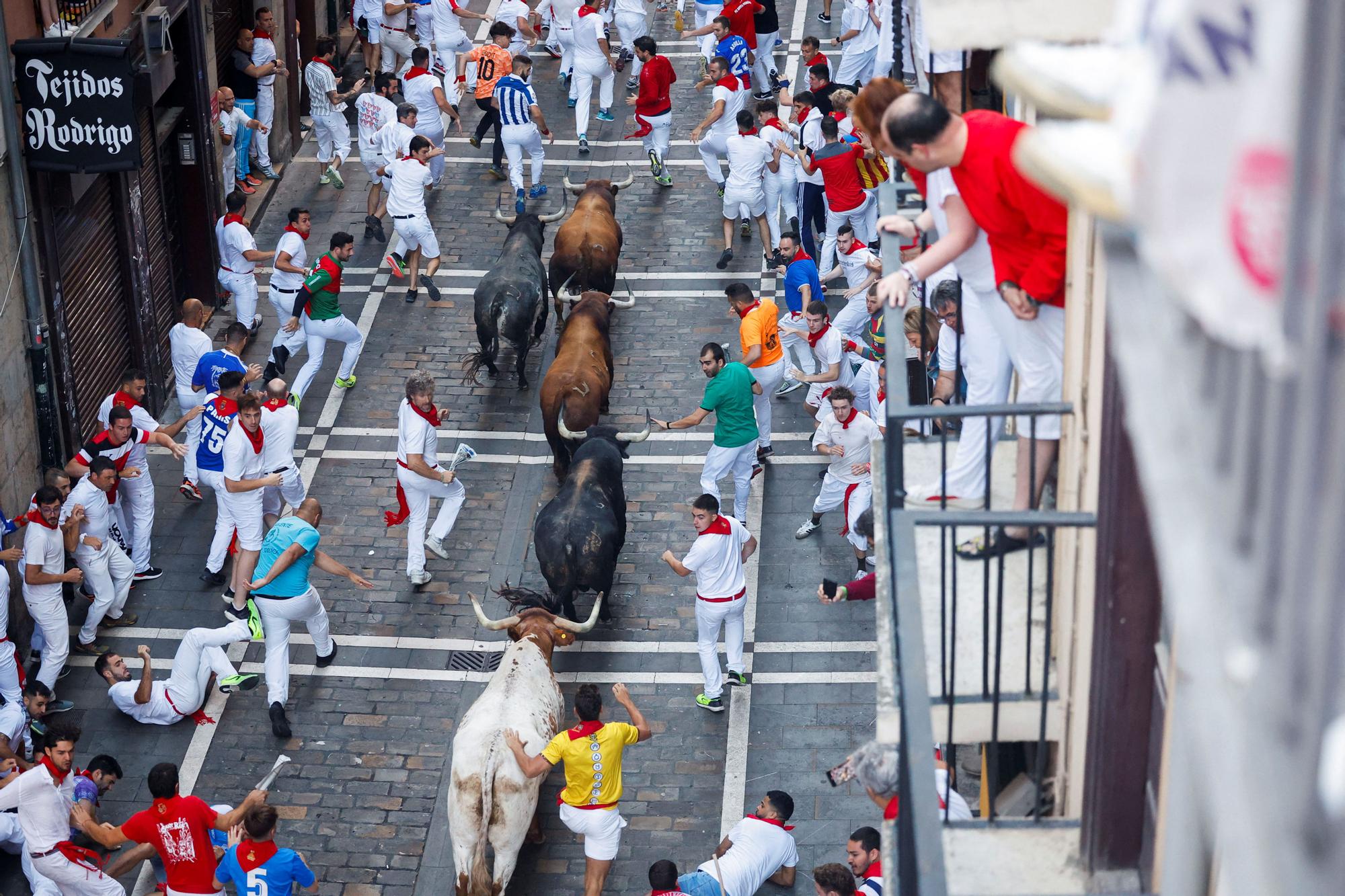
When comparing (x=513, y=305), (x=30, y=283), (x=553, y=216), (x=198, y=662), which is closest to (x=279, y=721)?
(x=198, y=662)

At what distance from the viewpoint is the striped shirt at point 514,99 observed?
73.1 ft

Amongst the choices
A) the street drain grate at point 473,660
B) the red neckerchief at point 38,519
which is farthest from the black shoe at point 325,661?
the red neckerchief at point 38,519

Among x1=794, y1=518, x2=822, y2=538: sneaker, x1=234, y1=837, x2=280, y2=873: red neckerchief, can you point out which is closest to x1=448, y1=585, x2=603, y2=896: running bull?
x1=234, y1=837, x2=280, y2=873: red neckerchief

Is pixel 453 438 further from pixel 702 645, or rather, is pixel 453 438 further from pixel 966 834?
pixel 966 834

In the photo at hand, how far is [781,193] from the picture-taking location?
851 inches

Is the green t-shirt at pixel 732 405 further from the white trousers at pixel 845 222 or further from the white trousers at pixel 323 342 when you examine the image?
the white trousers at pixel 323 342

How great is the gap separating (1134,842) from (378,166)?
59.3 feet

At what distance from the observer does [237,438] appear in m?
A: 15.0

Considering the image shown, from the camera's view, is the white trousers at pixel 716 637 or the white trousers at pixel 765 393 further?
the white trousers at pixel 765 393

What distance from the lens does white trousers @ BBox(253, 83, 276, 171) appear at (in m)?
23.4

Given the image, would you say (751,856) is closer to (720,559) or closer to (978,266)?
(720,559)

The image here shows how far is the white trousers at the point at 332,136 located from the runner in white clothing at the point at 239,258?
433cm

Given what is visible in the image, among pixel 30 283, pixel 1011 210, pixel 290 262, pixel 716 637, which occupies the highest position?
pixel 1011 210

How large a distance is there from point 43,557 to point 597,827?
5.45 meters
